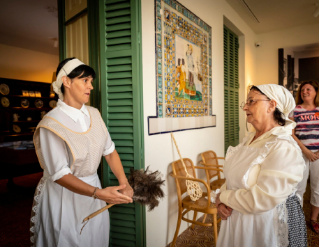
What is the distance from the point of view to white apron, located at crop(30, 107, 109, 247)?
1.40m

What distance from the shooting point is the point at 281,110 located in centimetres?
136

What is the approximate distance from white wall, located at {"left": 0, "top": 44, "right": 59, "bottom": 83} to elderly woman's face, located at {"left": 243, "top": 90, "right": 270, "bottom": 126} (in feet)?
22.5

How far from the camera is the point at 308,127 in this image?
9.69ft

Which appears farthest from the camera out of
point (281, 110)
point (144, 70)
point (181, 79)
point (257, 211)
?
point (181, 79)

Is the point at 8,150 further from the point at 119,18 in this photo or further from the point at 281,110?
the point at 281,110

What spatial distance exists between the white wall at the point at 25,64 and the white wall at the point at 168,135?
5.63 metres

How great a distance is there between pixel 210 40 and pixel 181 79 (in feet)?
3.58

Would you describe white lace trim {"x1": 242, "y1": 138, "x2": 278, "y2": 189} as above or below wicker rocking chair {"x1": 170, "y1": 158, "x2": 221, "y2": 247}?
above

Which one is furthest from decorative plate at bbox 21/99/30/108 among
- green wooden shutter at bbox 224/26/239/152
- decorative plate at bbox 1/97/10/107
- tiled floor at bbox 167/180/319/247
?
tiled floor at bbox 167/180/319/247

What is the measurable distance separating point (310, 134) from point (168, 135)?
185 centimetres

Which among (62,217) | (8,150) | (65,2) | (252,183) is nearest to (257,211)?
(252,183)

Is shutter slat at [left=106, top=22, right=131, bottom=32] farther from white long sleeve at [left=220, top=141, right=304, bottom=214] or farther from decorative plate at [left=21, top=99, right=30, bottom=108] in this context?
decorative plate at [left=21, top=99, right=30, bottom=108]

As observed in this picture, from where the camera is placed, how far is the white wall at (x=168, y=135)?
2178 millimetres

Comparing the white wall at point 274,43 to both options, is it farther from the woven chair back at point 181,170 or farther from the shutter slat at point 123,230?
the shutter slat at point 123,230
